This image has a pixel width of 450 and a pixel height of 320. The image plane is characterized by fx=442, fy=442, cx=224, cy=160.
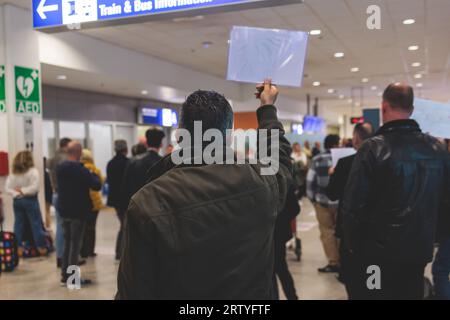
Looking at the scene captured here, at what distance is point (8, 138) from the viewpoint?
599 cm

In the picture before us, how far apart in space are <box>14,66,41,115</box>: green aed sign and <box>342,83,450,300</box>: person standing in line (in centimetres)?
527

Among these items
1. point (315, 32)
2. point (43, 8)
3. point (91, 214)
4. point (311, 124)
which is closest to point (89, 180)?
point (91, 214)

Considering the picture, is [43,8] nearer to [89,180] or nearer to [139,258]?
[89,180]

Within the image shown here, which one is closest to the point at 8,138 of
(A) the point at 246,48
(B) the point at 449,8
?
(A) the point at 246,48

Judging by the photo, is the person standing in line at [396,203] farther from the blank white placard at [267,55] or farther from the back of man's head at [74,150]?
the back of man's head at [74,150]

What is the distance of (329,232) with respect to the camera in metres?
5.02

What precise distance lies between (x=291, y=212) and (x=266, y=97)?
1.96 metres

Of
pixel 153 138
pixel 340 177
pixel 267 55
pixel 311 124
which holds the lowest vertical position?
pixel 340 177

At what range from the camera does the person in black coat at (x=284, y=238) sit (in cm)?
332

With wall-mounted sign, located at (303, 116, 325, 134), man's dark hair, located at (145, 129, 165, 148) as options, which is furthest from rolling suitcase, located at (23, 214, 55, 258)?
wall-mounted sign, located at (303, 116, 325, 134)

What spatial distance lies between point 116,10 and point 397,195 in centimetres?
246

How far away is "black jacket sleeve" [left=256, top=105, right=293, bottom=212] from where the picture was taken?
4.89 feet

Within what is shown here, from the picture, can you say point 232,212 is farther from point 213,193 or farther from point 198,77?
point 198,77

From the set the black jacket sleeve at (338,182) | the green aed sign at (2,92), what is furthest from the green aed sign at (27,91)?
the black jacket sleeve at (338,182)
